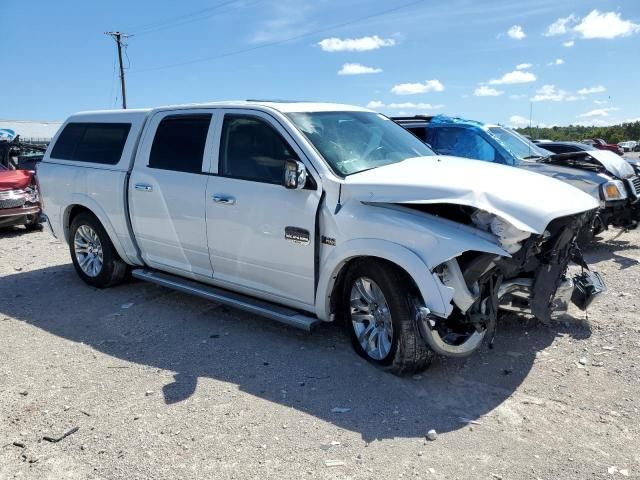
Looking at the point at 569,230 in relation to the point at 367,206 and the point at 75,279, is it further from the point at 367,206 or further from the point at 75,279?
the point at 75,279

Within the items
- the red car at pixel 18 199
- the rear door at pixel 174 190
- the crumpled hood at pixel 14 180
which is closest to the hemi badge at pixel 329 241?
the rear door at pixel 174 190

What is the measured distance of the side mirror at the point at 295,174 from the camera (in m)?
4.18

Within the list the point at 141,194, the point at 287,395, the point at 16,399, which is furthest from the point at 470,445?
the point at 141,194

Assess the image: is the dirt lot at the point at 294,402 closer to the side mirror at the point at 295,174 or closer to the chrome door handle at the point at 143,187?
the chrome door handle at the point at 143,187

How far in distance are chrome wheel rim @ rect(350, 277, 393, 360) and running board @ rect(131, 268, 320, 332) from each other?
360mm

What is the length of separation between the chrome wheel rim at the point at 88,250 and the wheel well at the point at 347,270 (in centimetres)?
330

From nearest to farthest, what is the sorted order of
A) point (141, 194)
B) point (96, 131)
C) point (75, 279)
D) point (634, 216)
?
point (141, 194) < point (96, 131) < point (75, 279) < point (634, 216)

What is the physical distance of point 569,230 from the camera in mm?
3988

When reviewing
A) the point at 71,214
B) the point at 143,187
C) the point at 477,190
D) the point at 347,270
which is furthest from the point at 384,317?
the point at 71,214

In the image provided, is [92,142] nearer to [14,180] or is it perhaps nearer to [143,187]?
[143,187]

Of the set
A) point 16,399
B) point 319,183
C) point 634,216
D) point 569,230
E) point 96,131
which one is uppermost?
point 96,131

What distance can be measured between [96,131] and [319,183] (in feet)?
11.4

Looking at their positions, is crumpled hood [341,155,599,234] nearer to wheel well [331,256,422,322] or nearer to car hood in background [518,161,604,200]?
wheel well [331,256,422,322]

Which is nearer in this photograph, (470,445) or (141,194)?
(470,445)
